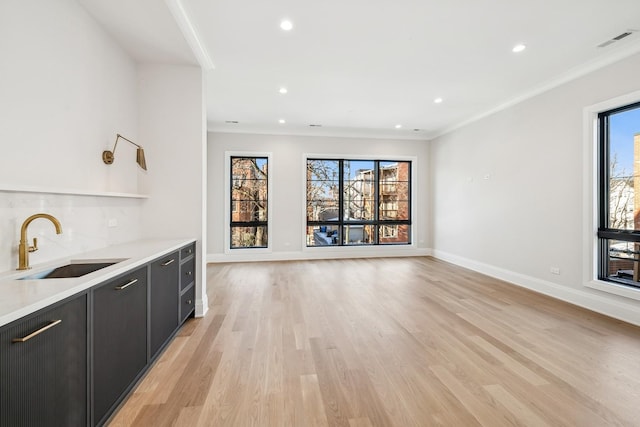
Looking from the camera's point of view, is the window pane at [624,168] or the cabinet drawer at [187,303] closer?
the cabinet drawer at [187,303]

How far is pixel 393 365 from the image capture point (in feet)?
7.19

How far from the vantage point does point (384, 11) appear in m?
2.50

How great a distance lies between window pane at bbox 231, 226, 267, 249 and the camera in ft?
20.7

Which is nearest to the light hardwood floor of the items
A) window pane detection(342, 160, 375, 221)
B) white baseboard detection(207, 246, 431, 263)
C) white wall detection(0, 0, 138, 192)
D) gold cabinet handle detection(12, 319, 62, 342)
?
gold cabinet handle detection(12, 319, 62, 342)

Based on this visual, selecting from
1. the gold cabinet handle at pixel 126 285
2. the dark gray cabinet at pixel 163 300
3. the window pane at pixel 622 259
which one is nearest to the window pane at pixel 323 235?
the dark gray cabinet at pixel 163 300

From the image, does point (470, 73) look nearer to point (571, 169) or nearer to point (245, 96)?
point (571, 169)

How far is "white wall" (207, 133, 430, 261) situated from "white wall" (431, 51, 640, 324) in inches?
54.0

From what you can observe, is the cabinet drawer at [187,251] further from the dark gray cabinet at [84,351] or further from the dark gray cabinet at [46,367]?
the dark gray cabinet at [46,367]

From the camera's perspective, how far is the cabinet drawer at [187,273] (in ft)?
9.05

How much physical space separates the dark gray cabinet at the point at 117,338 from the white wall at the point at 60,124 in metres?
0.64

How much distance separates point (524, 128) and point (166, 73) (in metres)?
5.03

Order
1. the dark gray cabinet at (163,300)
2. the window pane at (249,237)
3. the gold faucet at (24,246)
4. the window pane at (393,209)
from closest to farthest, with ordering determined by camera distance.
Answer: the gold faucet at (24,246) < the dark gray cabinet at (163,300) < the window pane at (249,237) < the window pane at (393,209)

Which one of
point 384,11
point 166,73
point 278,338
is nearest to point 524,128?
point 384,11

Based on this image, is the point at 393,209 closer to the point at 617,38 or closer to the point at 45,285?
the point at 617,38
